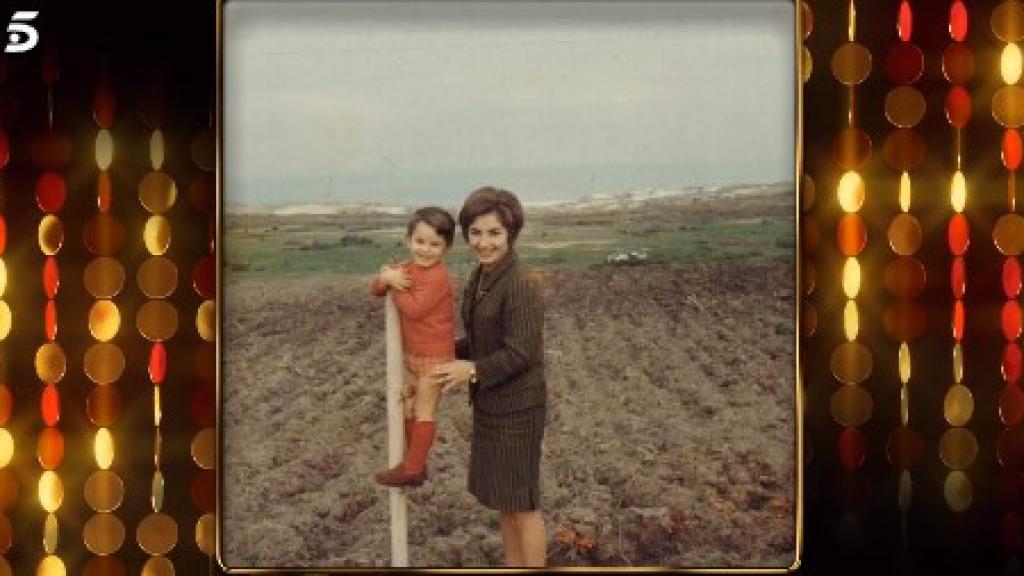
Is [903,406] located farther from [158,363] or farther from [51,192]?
[51,192]

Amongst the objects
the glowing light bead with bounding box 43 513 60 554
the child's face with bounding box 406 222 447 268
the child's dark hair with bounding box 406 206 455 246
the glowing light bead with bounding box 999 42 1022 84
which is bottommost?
the glowing light bead with bounding box 43 513 60 554

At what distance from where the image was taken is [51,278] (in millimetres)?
1488

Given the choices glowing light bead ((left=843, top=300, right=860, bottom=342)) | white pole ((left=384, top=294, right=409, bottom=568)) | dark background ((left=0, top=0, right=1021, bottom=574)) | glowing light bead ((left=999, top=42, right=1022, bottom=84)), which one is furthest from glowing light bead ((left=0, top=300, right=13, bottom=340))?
glowing light bead ((left=999, top=42, right=1022, bottom=84))

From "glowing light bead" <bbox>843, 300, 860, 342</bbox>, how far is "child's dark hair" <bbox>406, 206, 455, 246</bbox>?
0.49 metres

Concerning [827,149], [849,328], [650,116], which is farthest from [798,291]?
[650,116]

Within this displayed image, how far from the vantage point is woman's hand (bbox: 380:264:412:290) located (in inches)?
57.9

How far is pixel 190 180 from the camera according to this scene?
1.49 metres

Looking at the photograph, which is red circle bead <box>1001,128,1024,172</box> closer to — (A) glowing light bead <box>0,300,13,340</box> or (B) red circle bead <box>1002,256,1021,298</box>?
(B) red circle bead <box>1002,256,1021,298</box>

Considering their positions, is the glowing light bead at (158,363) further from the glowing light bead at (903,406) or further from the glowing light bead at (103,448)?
the glowing light bead at (903,406)

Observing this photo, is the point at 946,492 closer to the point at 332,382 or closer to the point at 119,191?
the point at 332,382

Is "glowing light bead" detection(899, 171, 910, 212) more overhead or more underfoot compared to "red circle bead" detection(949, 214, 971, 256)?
more overhead

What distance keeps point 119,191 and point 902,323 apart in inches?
38.5

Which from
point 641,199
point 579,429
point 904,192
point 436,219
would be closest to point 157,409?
point 436,219

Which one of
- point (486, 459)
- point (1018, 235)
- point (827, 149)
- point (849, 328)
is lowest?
point (486, 459)
